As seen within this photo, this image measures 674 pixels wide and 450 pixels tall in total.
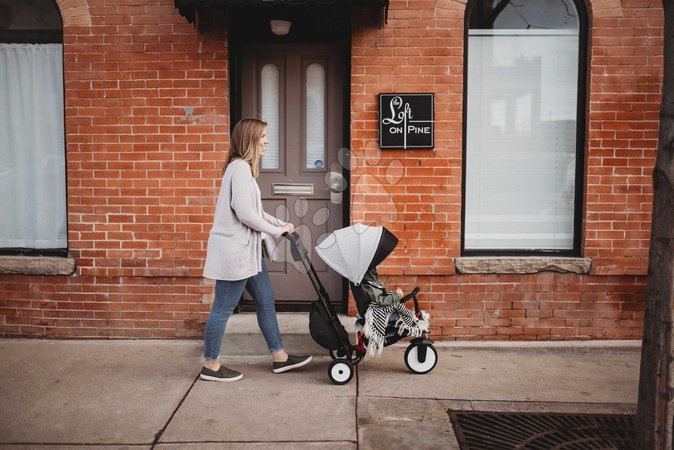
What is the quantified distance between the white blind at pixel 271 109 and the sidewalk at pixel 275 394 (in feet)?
6.14

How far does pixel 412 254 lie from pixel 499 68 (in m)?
1.90

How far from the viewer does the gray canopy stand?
4.54m

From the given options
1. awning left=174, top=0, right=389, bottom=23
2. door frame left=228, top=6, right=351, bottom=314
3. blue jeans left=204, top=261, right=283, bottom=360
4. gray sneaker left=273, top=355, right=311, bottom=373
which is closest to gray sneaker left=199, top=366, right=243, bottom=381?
blue jeans left=204, top=261, right=283, bottom=360

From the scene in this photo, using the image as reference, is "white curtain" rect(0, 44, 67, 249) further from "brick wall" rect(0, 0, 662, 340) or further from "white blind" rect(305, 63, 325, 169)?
"white blind" rect(305, 63, 325, 169)

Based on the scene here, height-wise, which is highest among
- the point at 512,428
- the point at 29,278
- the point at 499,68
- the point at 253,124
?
the point at 499,68

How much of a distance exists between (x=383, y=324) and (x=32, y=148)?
3833 millimetres

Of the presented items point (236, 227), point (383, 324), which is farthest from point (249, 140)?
point (383, 324)

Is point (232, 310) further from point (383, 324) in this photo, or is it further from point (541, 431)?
point (541, 431)

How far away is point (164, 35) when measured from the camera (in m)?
5.70

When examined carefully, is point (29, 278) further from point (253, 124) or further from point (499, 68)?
point (499, 68)

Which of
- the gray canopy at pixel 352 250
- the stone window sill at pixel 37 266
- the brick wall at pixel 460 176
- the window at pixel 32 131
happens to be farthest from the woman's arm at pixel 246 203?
the window at pixel 32 131

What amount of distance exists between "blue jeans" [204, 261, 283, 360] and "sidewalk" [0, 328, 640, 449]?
0.29 m

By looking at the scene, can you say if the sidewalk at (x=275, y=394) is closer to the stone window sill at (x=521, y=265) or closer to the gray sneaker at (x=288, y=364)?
the gray sneaker at (x=288, y=364)

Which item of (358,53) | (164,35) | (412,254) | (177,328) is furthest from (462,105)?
(177,328)
